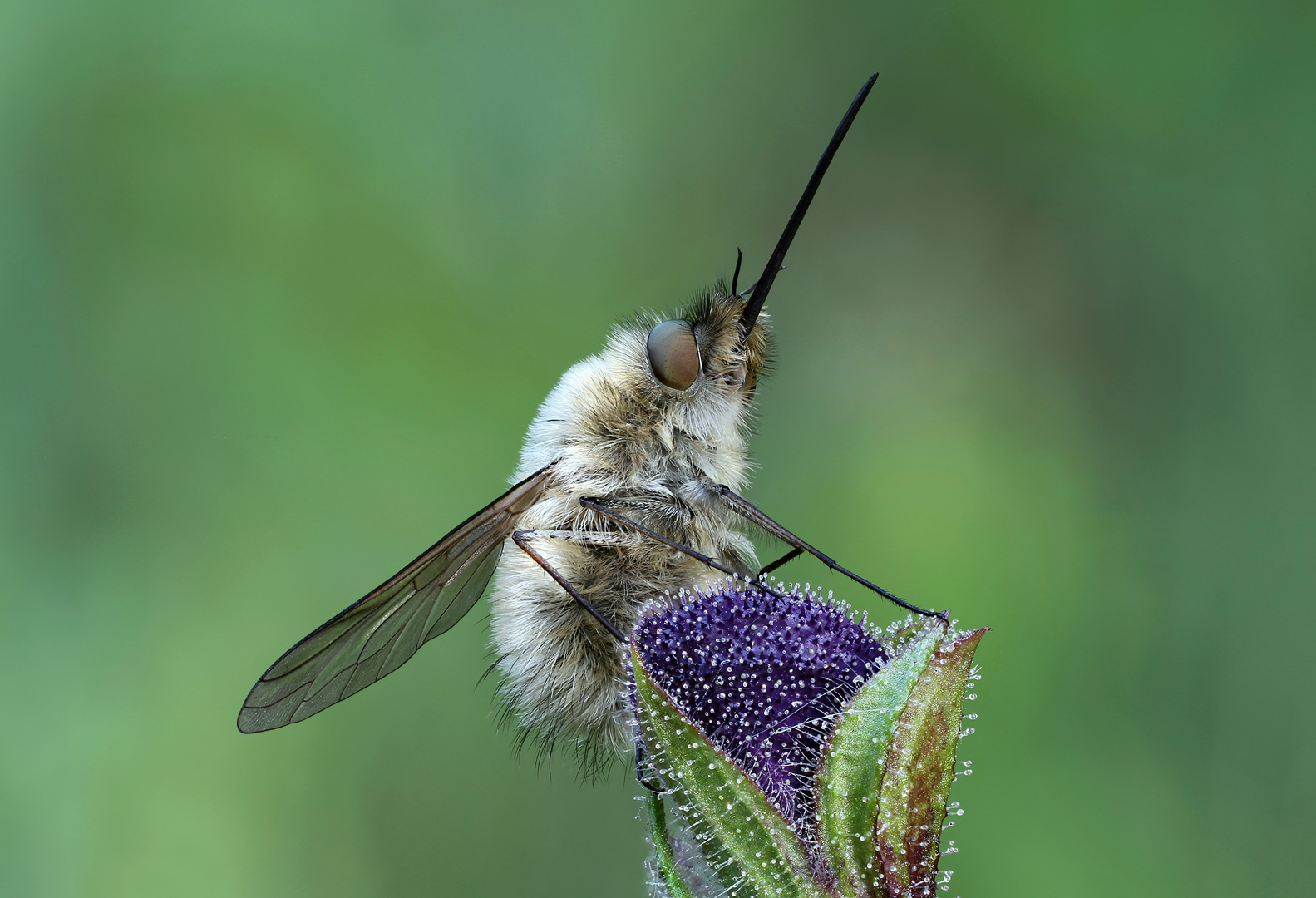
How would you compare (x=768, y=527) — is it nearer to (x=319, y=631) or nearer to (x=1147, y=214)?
(x=319, y=631)

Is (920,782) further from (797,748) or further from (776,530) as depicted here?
(776,530)

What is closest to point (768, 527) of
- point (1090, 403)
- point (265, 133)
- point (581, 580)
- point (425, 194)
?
point (581, 580)

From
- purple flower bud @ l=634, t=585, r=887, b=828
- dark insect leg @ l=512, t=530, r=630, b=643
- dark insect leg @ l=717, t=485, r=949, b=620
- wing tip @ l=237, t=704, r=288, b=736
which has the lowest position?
wing tip @ l=237, t=704, r=288, b=736

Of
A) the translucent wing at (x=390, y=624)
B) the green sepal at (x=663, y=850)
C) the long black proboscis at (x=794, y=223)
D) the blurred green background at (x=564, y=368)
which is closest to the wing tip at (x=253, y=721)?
the translucent wing at (x=390, y=624)

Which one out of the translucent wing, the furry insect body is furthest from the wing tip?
the furry insect body

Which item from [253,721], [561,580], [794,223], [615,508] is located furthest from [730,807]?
[794,223]

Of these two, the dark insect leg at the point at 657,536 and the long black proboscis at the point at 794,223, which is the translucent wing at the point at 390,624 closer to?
the dark insect leg at the point at 657,536

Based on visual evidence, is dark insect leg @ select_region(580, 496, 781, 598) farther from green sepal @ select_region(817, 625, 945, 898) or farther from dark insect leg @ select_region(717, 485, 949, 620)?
green sepal @ select_region(817, 625, 945, 898)
